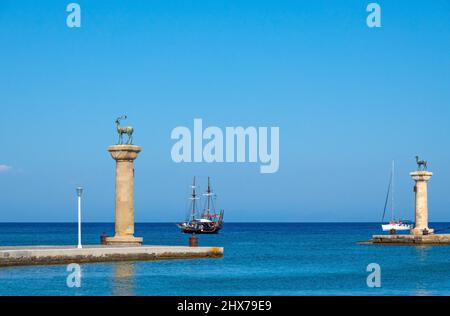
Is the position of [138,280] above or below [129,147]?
below

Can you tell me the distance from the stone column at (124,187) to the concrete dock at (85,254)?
279 cm

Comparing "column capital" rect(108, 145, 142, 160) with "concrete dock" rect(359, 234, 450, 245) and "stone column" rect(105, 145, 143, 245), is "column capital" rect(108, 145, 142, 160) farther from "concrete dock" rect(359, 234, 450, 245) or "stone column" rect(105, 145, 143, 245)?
"concrete dock" rect(359, 234, 450, 245)

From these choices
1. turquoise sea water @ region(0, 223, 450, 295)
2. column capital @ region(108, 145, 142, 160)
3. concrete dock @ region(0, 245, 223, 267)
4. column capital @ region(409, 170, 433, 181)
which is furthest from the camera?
column capital @ region(409, 170, 433, 181)

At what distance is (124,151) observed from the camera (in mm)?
61250

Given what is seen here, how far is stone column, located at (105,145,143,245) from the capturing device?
6134 cm

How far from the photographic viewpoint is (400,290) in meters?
47.8

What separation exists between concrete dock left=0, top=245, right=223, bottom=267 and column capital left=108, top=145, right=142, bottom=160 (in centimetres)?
590

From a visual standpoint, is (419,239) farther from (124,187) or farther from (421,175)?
(124,187)

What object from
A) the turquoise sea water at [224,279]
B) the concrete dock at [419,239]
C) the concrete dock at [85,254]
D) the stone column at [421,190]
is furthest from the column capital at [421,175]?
the concrete dock at [85,254]

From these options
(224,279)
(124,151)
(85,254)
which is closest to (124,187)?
(124,151)

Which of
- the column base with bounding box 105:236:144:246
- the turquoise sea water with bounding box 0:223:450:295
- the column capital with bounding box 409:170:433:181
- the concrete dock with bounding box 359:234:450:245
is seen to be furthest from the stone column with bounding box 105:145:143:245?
the concrete dock with bounding box 359:234:450:245
